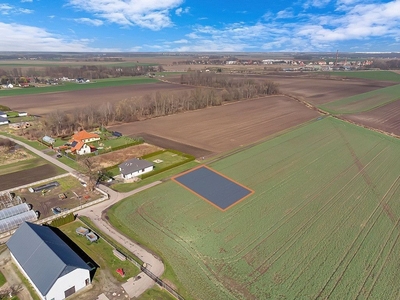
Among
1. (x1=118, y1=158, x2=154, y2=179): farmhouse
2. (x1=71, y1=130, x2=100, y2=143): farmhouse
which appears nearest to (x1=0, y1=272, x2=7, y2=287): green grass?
(x1=118, y1=158, x2=154, y2=179): farmhouse

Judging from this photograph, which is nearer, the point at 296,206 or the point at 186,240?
the point at 186,240

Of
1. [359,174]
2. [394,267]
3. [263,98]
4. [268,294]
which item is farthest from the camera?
[263,98]

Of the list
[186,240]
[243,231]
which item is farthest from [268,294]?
[186,240]

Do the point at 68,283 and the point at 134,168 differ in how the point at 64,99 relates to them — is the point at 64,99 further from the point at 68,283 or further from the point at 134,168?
the point at 68,283

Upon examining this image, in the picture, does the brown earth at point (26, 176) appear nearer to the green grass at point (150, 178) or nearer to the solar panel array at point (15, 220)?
the green grass at point (150, 178)

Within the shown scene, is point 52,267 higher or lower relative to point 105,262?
higher

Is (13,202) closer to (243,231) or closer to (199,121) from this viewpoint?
(243,231)

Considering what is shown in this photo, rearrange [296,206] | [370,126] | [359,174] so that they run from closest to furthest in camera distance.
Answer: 1. [296,206]
2. [359,174]
3. [370,126]
